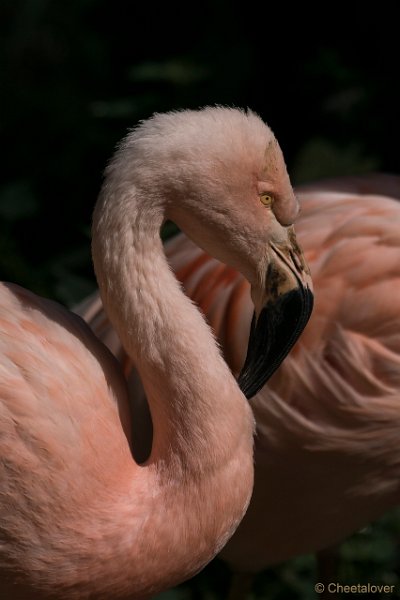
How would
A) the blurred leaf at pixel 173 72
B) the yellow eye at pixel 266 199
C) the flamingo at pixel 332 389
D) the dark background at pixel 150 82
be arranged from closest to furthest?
the yellow eye at pixel 266 199, the flamingo at pixel 332 389, the blurred leaf at pixel 173 72, the dark background at pixel 150 82

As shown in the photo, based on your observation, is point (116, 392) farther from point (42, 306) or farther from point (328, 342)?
point (328, 342)

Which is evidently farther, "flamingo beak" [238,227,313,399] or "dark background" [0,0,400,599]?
"dark background" [0,0,400,599]

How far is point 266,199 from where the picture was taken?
2359 mm

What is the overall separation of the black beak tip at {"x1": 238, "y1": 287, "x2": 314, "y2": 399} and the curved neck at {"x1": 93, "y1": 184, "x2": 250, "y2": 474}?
87 mm

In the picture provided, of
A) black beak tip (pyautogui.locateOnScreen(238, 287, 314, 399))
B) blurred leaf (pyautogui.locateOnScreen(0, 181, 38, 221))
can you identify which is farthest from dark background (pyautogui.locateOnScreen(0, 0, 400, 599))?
black beak tip (pyautogui.locateOnScreen(238, 287, 314, 399))

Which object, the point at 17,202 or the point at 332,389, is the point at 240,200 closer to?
the point at 332,389

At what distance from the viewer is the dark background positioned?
4.74 meters

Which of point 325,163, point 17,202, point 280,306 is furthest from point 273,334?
point 17,202

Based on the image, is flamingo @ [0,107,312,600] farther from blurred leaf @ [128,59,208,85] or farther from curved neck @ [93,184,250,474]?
blurred leaf @ [128,59,208,85]

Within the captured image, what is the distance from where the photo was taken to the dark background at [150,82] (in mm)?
4742

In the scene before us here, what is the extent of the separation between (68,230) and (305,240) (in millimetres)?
2074

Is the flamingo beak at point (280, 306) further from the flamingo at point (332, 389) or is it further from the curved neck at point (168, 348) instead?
the flamingo at point (332, 389)

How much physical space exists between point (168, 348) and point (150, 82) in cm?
294

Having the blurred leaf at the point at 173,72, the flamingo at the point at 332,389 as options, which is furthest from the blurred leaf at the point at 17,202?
the flamingo at the point at 332,389
